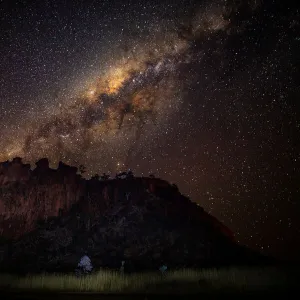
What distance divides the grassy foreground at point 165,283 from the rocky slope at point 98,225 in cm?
1842

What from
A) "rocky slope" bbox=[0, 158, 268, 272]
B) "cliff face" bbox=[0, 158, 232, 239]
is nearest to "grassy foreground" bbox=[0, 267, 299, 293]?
"rocky slope" bbox=[0, 158, 268, 272]

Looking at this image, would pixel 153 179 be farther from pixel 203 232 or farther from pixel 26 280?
pixel 26 280

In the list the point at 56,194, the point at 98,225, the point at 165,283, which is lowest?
the point at 165,283

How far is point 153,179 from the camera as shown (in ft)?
289

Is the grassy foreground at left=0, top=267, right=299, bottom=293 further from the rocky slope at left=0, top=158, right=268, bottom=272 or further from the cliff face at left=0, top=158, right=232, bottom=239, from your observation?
the cliff face at left=0, top=158, right=232, bottom=239

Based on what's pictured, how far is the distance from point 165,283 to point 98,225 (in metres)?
41.7

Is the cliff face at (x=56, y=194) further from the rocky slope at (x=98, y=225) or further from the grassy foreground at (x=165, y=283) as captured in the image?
the grassy foreground at (x=165, y=283)

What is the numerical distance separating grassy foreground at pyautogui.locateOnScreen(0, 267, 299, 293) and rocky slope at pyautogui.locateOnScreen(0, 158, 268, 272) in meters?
18.4

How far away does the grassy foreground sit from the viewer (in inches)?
682

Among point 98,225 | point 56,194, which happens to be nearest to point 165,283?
point 98,225

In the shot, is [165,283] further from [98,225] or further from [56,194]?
[56,194]

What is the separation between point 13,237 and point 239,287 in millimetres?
64457

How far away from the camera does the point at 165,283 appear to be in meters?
19.5

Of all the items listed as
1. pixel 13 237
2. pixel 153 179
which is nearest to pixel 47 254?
pixel 13 237
